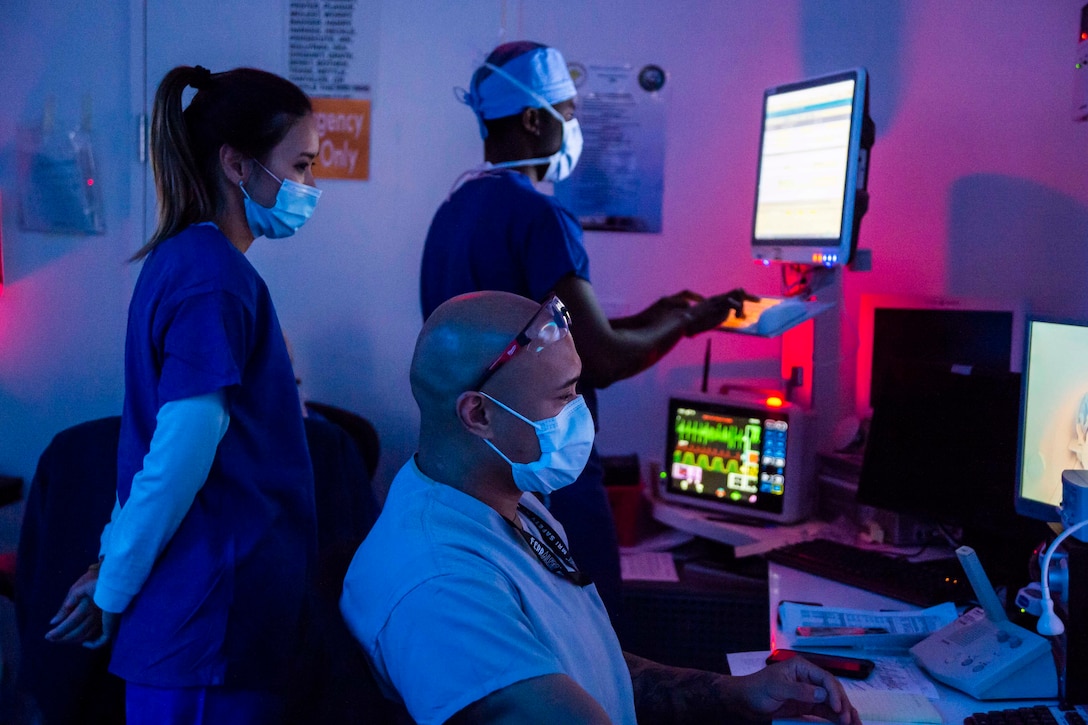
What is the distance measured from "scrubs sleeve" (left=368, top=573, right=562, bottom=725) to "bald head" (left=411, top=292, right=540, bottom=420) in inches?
10.4

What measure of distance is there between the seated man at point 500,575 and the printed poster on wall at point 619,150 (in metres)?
→ 1.59

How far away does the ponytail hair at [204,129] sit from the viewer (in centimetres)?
149

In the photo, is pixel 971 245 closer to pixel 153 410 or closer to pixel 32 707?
pixel 153 410

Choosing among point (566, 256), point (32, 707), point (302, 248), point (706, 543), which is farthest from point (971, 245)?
point (32, 707)

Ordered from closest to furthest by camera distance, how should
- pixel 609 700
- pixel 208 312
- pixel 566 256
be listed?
pixel 609 700 → pixel 208 312 → pixel 566 256

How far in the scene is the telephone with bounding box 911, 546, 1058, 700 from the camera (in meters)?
1.43

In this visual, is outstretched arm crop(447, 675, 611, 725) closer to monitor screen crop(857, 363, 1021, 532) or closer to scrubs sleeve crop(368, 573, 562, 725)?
scrubs sleeve crop(368, 573, 562, 725)

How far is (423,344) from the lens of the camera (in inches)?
49.0

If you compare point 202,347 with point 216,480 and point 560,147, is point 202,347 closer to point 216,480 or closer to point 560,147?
point 216,480

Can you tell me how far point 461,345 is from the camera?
1.22 m

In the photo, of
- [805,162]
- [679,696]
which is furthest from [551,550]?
[805,162]

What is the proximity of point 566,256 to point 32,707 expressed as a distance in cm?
121

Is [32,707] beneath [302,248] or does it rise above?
beneath

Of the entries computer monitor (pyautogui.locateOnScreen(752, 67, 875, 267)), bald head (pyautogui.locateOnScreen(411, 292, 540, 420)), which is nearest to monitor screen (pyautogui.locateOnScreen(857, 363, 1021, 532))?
computer monitor (pyautogui.locateOnScreen(752, 67, 875, 267))
